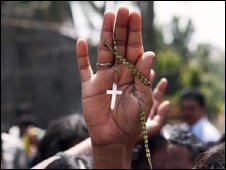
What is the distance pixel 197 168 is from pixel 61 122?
0.97 meters

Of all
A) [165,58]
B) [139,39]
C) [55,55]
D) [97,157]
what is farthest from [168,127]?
[165,58]

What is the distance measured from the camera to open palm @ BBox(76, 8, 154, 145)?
1.85 metres

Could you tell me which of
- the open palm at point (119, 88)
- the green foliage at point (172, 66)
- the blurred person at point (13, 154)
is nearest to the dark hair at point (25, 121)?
the blurred person at point (13, 154)

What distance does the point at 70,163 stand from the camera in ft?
7.98

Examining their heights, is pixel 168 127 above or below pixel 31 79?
above

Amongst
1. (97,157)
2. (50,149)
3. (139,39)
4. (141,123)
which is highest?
(139,39)

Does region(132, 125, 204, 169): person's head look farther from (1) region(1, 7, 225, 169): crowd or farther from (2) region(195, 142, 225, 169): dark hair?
(2) region(195, 142, 225, 169): dark hair

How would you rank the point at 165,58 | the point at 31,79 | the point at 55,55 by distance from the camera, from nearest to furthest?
the point at 55,55, the point at 31,79, the point at 165,58

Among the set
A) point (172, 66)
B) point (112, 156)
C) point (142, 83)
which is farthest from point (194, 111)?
point (172, 66)

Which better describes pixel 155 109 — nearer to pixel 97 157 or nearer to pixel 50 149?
pixel 50 149

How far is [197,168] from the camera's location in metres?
2.42

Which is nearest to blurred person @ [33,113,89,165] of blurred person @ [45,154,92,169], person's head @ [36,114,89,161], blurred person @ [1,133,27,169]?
person's head @ [36,114,89,161]

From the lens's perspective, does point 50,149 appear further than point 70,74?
No

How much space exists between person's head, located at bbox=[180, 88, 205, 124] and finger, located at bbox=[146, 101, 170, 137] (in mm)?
2487
